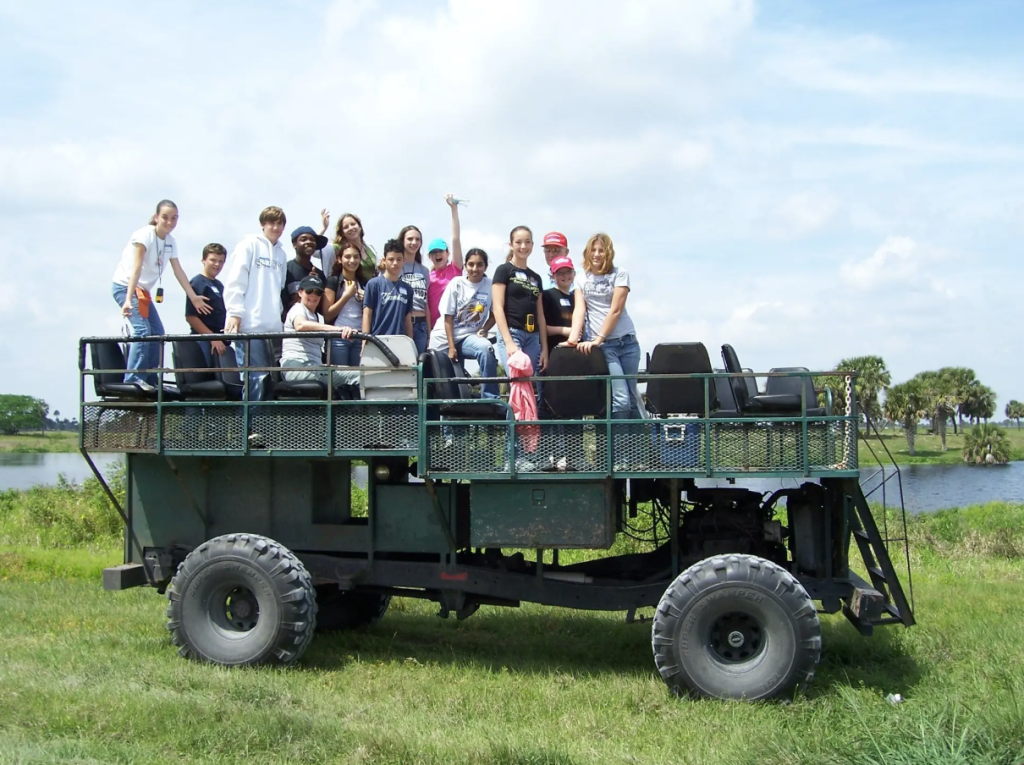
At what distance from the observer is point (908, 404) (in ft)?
172

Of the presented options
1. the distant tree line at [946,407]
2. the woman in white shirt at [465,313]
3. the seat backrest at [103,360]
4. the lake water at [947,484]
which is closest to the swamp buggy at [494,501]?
the seat backrest at [103,360]

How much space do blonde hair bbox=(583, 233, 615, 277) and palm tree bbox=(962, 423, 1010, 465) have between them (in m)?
47.6

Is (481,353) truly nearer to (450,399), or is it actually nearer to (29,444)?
(450,399)

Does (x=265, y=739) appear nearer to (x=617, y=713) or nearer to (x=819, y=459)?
(x=617, y=713)

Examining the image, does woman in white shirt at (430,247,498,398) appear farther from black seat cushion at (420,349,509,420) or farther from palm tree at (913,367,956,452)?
palm tree at (913,367,956,452)

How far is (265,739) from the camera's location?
5.30m

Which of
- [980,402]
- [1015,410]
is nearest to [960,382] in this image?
[980,402]

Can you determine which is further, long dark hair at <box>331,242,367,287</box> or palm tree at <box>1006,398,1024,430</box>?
palm tree at <box>1006,398,1024,430</box>

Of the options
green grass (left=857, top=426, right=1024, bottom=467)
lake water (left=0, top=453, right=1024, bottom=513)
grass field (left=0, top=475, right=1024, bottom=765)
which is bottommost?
lake water (left=0, top=453, right=1024, bottom=513)

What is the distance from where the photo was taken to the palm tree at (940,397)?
175ft

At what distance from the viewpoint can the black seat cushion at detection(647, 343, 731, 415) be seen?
6652mm

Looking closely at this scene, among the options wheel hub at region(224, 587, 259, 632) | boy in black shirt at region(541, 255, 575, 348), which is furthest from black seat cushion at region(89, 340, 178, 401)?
boy in black shirt at region(541, 255, 575, 348)

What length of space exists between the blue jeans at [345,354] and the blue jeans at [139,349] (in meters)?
1.29

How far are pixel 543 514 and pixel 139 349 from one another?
328 cm
